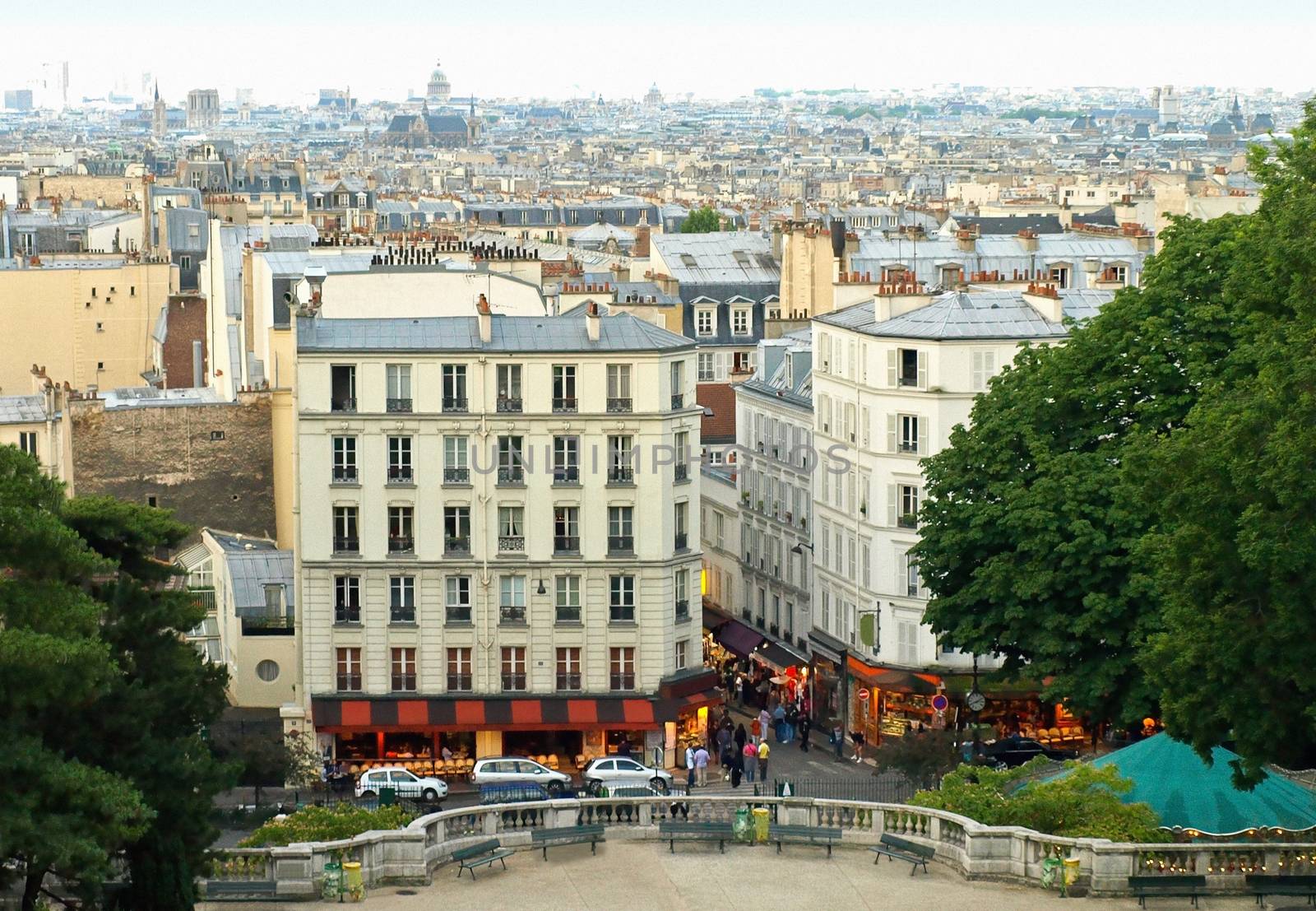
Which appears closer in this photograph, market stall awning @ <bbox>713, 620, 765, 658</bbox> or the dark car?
the dark car

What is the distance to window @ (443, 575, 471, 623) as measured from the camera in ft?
A: 201

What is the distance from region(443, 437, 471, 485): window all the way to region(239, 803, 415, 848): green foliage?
2002 cm

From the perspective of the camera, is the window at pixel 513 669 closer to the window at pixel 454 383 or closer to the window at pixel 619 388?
the window at pixel 454 383

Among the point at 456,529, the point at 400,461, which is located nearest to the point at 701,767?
the point at 456,529

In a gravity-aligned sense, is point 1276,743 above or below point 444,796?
Result: above

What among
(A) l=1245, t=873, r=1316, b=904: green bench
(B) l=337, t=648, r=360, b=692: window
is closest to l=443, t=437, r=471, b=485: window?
(B) l=337, t=648, r=360, b=692: window

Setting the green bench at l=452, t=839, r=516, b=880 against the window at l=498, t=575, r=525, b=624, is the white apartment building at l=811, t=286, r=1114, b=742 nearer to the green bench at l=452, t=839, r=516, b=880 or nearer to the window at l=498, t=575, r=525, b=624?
the window at l=498, t=575, r=525, b=624

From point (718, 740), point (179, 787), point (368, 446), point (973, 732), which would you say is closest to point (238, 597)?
point (368, 446)

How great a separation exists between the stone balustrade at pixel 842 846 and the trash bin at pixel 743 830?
627mm

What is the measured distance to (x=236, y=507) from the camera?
70.1 meters

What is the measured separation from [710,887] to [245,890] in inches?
236

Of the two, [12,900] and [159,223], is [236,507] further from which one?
[159,223]

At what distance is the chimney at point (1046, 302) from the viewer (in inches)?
2549

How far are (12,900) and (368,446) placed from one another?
2521 centimetres
